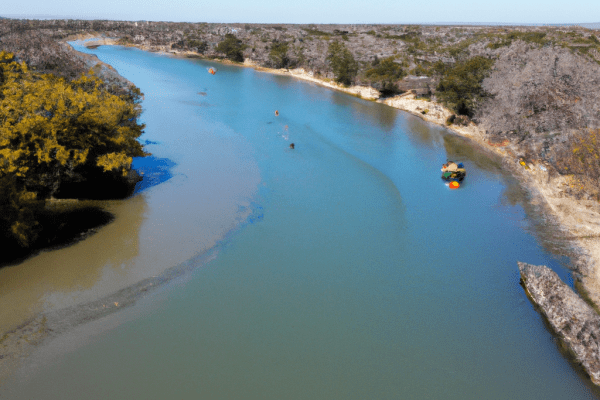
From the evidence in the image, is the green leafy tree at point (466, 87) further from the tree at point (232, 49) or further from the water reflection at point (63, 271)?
the tree at point (232, 49)

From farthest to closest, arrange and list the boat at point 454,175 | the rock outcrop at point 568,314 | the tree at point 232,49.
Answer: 1. the tree at point 232,49
2. the boat at point 454,175
3. the rock outcrop at point 568,314

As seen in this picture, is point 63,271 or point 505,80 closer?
point 63,271

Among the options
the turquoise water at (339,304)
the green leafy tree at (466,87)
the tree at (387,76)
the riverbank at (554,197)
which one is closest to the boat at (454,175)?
the turquoise water at (339,304)

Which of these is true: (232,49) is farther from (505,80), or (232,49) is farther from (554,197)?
(554,197)

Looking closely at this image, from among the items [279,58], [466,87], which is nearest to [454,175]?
[466,87]

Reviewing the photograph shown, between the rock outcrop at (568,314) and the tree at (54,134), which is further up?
the tree at (54,134)

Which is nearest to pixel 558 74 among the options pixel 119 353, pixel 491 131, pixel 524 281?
pixel 491 131
